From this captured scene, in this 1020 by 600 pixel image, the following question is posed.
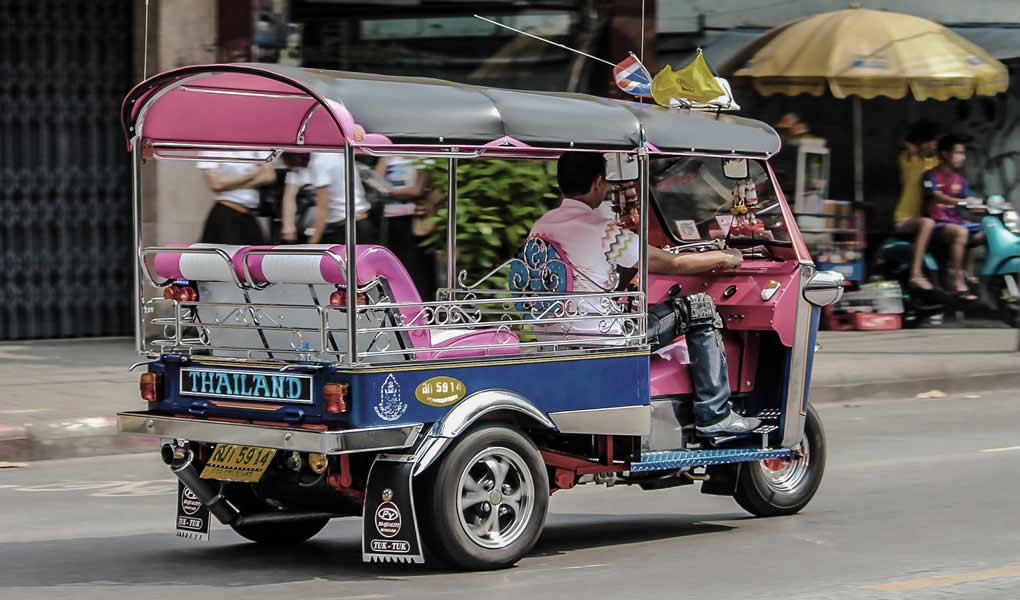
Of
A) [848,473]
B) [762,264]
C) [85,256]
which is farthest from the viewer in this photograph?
[85,256]

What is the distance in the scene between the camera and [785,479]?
8.11 meters

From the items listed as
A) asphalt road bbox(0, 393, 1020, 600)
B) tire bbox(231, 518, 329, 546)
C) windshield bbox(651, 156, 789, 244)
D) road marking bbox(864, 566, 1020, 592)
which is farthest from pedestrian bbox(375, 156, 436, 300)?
road marking bbox(864, 566, 1020, 592)

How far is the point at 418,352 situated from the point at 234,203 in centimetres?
835

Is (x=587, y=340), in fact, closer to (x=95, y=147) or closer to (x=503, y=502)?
(x=503, y=502)

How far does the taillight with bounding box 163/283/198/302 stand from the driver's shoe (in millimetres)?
2432

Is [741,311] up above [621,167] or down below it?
below

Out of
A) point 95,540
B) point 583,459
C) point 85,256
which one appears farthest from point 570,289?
point 85,256

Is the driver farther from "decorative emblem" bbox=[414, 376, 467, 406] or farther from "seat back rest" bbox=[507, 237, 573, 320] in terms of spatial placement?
"decorative emblem" bbox=[414, 376, 467, 406]

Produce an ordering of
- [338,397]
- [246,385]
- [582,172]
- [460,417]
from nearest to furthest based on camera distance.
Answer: [338,397]
[460,417]
[246,385]
[582,172]

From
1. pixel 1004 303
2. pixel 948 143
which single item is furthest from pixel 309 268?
pixel 948 143

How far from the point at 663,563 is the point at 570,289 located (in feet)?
4.32

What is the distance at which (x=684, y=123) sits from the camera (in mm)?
7195

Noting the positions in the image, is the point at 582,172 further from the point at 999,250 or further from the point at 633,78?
the point at 999,250

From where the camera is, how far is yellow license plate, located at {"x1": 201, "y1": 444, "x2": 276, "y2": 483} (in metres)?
6.43
